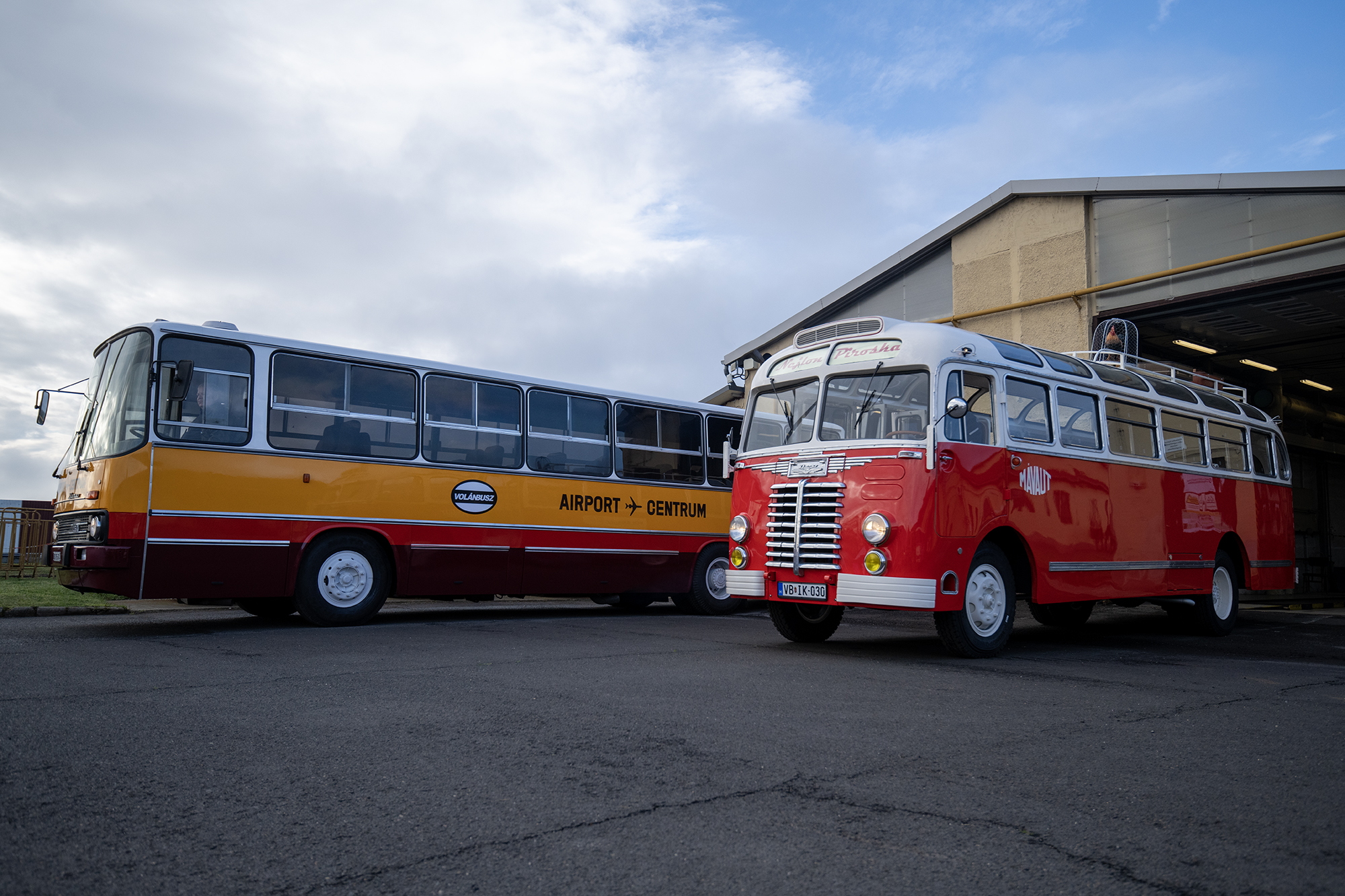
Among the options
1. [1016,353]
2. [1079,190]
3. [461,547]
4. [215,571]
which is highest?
[1079,190]

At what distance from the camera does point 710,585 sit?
14.9 m

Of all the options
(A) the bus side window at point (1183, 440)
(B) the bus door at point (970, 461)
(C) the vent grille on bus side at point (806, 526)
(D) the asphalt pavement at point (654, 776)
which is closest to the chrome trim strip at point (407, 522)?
(D) the asphalt pavement at point (654, 776)

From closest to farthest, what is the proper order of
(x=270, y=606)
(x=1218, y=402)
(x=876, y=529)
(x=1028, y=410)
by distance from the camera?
(x=876, y=529) → (x=1028, y=410) → (x=270, y=606) → (x=1218, y=402)

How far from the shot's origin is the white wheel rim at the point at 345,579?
1089cm

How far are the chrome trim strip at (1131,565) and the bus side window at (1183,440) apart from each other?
1.19 meters

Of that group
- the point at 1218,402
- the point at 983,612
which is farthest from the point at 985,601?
the point at 1218,402

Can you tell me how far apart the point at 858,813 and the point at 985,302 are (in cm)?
1835

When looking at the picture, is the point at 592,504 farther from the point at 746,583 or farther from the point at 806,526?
the point at 806,526

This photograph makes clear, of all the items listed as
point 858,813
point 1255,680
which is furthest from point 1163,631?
point 858,813

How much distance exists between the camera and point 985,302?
20391 millimetres

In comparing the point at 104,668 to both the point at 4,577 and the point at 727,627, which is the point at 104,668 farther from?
the point at 4,577

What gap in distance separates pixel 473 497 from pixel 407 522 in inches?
37.5

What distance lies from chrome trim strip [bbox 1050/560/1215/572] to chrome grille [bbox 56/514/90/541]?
31.7 feet

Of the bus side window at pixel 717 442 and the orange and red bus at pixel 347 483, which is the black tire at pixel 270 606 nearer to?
the orange and red bus at pixel 347 483
